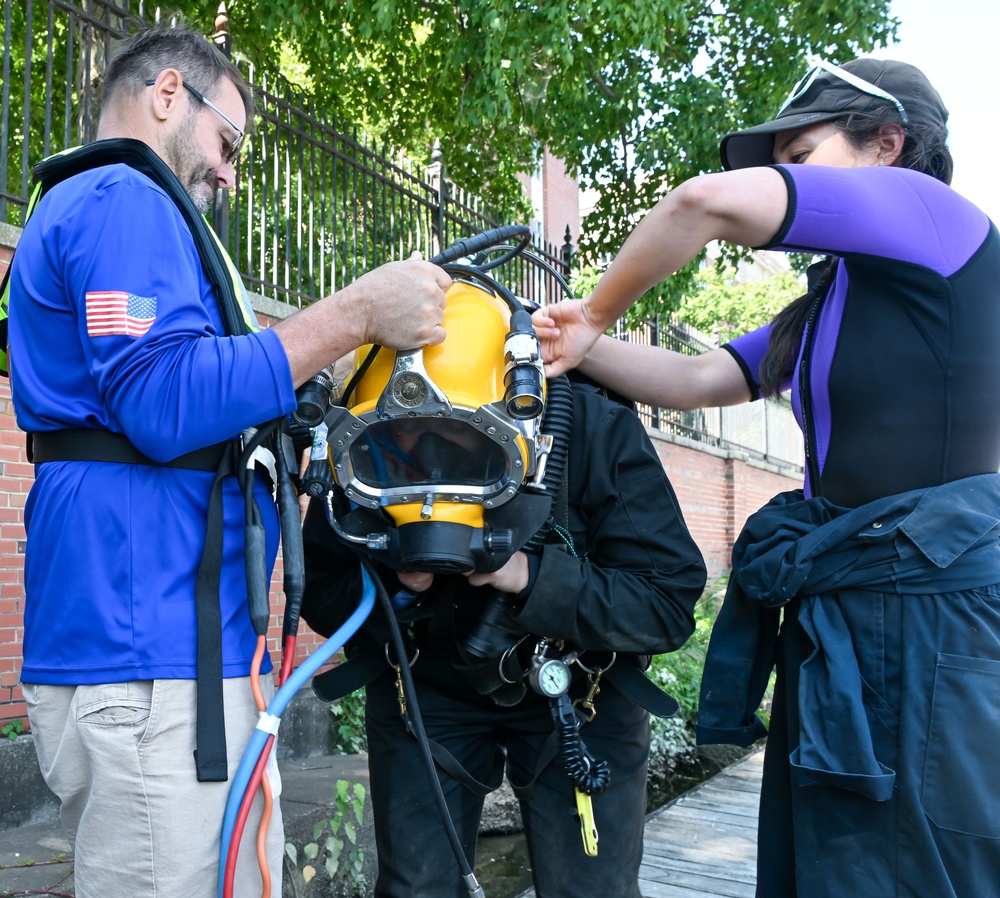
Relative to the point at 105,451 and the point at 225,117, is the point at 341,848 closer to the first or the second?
the point at 105,451

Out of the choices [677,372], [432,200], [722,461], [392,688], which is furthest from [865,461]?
[722,461]

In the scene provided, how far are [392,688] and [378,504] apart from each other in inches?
23.5

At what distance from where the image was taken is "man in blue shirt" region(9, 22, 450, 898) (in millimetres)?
1572

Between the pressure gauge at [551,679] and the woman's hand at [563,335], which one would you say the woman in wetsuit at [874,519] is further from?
the pressure gauge at [551,679]

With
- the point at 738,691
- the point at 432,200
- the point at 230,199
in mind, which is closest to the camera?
the point at 738,691

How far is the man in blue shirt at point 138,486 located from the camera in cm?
157

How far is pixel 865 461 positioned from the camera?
1.75 metres

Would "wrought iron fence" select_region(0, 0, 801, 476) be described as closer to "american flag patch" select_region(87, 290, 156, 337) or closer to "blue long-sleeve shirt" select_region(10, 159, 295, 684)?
"blue long-sleeve shirt" select_region(10, 159, 295, 684)

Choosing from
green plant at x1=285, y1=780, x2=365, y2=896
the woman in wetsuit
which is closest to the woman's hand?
the woman in wetsuit

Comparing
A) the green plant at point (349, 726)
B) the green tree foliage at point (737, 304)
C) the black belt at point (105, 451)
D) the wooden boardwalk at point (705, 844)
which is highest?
the green tree foliage at point (737, 304)

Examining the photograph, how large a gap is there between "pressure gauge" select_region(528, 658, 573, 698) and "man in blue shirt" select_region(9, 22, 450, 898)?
1.81 feet

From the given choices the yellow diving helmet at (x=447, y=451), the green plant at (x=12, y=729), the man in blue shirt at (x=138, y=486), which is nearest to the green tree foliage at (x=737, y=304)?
the green plant at (x=12, y=729)

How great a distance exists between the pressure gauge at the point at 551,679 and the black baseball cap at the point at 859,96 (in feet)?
3.60

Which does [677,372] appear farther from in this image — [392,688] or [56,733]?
[56,733]
